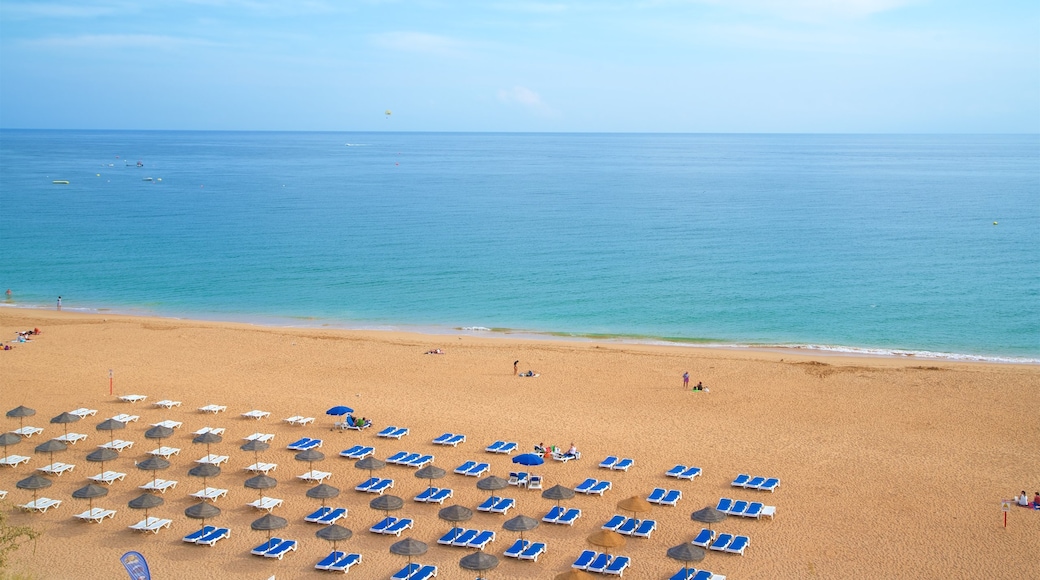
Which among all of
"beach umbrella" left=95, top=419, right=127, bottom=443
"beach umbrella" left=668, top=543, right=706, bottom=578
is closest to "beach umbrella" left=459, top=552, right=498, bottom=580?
"beach umbrella" left=668, top=543, right=706, bottom=578

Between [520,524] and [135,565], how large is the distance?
8.57m

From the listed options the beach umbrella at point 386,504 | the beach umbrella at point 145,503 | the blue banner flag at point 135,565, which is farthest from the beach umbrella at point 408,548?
the beach umbrella at point 145,503

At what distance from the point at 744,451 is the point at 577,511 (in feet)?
26.0

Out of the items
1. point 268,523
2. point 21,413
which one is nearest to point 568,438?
point 268,523

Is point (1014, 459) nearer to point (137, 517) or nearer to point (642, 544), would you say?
point (642, 544)

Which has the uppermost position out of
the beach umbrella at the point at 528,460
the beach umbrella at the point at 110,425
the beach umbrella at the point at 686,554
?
the beach umbrella at the point at 110,425

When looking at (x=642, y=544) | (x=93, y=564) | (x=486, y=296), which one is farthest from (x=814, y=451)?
(x=486, y=296)

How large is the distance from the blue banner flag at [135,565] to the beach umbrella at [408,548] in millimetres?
5282

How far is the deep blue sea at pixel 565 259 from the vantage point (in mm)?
50844

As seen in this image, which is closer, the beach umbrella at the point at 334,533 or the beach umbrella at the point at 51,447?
the beach umbrella at the point at 334,533

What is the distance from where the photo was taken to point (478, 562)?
18422 millimetres

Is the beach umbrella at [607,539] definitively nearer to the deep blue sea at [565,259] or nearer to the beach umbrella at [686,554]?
the beach umbrella at [686,554]

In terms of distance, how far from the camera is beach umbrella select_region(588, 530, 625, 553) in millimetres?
19453

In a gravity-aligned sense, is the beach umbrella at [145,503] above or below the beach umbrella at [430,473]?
above
